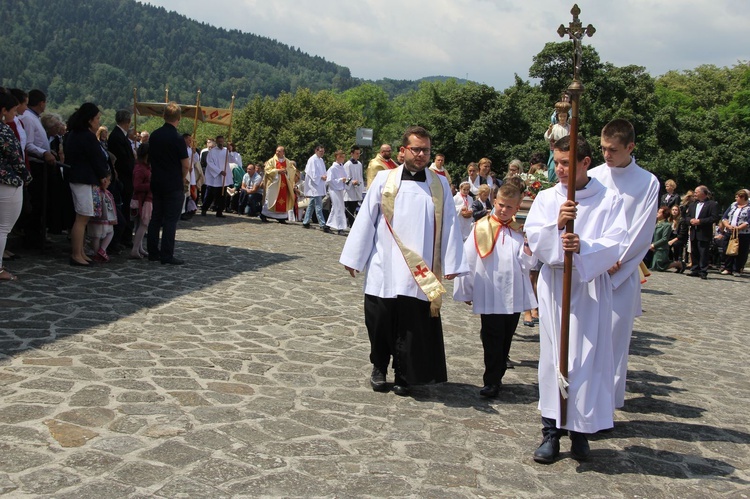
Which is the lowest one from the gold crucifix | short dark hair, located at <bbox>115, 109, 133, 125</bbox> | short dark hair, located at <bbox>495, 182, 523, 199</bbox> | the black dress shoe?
the black dress shoe

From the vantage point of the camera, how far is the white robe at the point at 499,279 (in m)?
6.92

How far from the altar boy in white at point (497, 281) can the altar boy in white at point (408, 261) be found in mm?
471

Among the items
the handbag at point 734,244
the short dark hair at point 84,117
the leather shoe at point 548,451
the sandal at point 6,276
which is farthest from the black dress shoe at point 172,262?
the handbag at point 734,244

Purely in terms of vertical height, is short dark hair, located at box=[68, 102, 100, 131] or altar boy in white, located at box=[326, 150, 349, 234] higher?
short dark hair, located at box=[68, 102, 100, 131]

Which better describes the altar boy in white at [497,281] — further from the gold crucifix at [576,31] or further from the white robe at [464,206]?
the white robe at [464,206]

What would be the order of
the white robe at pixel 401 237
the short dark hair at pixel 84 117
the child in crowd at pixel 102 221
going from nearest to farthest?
the white robe at pixel 401 237 < the short dark hair at pixel 84 117 < the child in crowd at pixel 102 221

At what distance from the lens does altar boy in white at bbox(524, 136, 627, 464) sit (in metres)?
5.15

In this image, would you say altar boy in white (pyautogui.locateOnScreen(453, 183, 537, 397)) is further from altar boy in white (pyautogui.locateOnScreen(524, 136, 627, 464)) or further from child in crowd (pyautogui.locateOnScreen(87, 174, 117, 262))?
child in crowd (pyautogui.locateOnScreen(87, 174, 117, 262))

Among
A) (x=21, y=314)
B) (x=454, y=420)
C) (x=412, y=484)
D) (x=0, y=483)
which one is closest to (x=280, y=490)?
(x=412, y=484)

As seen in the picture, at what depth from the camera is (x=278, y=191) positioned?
21016 millimetres

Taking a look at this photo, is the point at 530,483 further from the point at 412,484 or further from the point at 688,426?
the point at 688,426

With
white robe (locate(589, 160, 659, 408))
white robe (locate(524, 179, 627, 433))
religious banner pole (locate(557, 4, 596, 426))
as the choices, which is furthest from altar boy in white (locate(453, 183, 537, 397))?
religious banner pole (locate(557, 4, 596, 426))

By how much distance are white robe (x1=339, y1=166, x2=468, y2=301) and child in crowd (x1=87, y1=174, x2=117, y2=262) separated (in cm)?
545

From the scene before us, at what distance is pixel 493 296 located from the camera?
6918 mm
